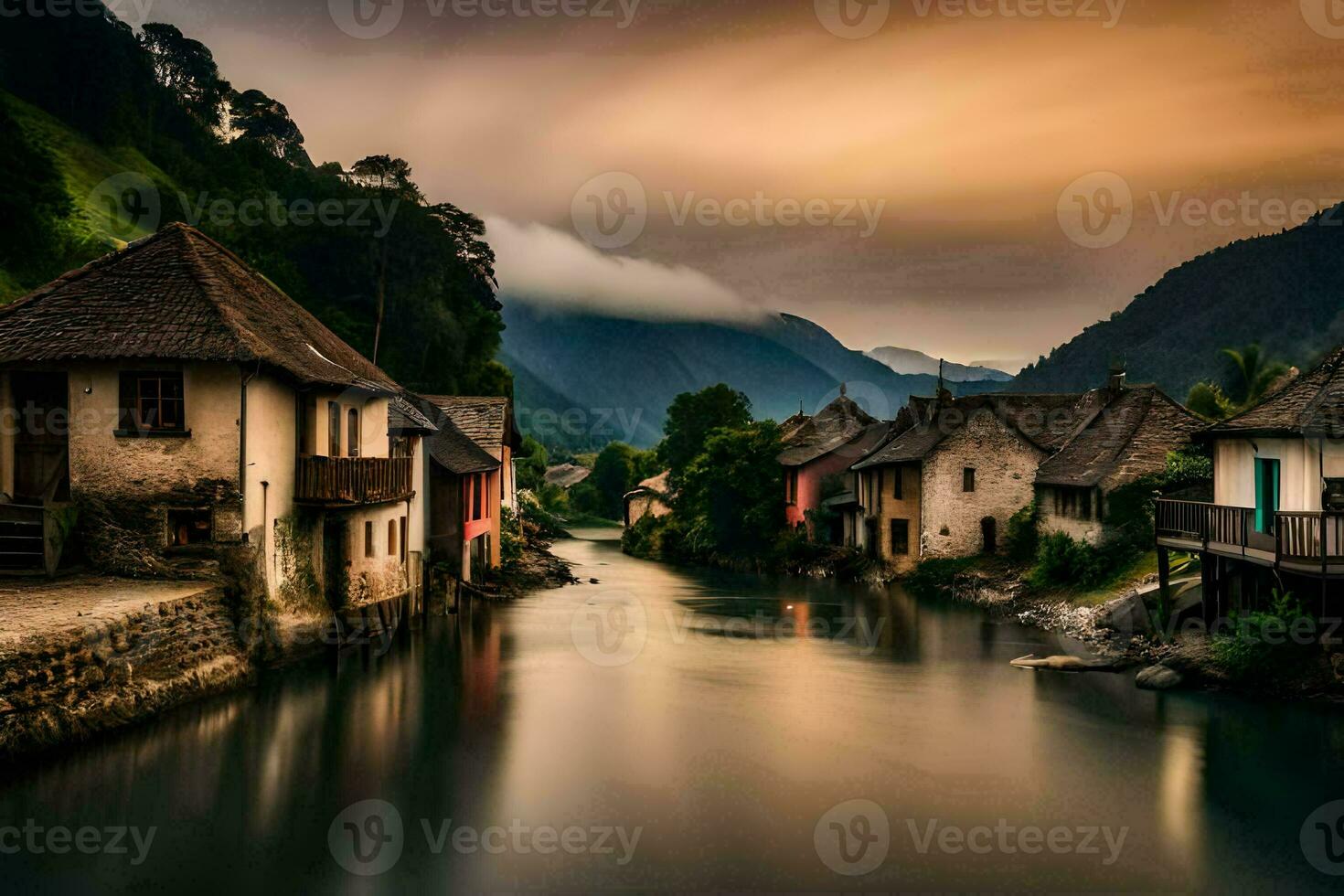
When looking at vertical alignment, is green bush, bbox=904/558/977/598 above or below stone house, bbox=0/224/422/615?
below

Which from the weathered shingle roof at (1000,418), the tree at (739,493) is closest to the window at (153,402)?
the weathered shingle roof at (1000,418)

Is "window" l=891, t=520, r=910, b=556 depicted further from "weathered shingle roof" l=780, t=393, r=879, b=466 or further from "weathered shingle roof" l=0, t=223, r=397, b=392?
"weathered shingle roof" l=0, t=223, r=397, b=392

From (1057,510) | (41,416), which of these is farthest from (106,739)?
(1057,510)

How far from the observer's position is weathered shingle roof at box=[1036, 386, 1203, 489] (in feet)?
125

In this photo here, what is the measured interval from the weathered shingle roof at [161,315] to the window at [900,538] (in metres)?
30.2

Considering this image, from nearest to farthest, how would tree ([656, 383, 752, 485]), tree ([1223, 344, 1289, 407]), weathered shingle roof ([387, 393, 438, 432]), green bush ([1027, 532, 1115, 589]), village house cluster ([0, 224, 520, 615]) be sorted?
village house cluster ([0, 224, 520, 615]), weathered shingle roof ([387, 393, 438, 432]), green bush ([1027, 532, 1115, 589]), tree ([1223, 344, 1289, 407]), tree ([656, 383, 752, 485])

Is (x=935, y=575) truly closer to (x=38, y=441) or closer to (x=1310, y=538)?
(x=1310, y=538)

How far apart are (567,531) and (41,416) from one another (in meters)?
72.1

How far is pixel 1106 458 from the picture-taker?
39.5 meters

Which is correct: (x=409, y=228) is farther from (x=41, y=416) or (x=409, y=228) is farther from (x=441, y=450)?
(x=41, y=416)

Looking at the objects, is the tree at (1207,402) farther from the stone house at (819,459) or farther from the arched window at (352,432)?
the arched window at (352,432)

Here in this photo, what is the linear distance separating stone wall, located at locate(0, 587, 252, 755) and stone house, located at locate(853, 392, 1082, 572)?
33.2 meters

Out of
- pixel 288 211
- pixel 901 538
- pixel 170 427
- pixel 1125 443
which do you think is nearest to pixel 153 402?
pixel 170 427

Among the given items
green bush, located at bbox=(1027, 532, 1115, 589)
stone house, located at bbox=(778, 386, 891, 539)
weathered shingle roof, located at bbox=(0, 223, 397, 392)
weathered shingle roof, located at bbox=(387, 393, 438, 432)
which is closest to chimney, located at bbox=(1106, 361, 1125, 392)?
green bush, located at bbox=(1027, 532, 1115, 589)
